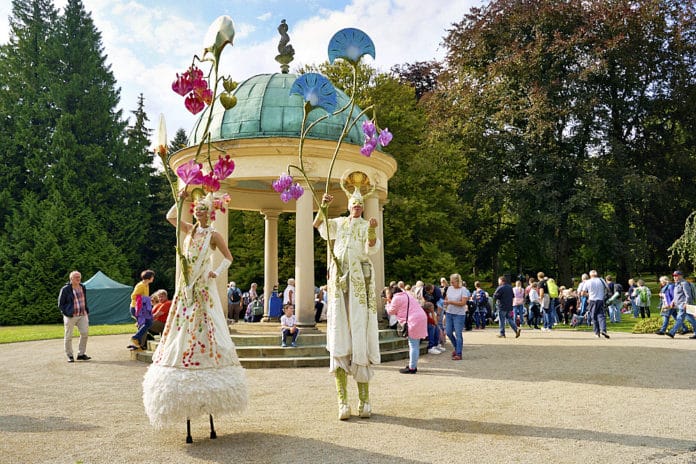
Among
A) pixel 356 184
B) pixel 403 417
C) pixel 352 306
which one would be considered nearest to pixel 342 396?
pixel 403 417

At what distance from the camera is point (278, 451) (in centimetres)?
471

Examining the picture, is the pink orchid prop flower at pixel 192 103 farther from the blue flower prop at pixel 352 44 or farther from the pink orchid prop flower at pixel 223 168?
the blue flower prop at pixel 352 44

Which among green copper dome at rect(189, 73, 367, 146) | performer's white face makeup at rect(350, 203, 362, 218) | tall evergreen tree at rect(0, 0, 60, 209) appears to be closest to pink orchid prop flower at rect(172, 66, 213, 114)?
performer's white face makeup at rect(350, 203, 362, 218)

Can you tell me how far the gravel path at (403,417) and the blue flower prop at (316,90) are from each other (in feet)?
11.8

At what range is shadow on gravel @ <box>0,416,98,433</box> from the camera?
5.62 metres

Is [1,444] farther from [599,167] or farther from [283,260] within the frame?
[599,167]

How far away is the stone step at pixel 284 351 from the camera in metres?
10.2

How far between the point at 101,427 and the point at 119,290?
22261 mm

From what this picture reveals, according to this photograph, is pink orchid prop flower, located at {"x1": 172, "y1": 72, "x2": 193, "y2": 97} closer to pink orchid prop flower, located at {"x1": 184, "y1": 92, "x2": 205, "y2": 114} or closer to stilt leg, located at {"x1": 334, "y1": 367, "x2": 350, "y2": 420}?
pink orchid prop flower, located at {"x1": 184, "y1": 92, "x2": 205, "y2": 114}

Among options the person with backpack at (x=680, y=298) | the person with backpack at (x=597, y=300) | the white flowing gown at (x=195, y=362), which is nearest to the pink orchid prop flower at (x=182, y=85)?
the white flowing gown at (x=195, y=362)

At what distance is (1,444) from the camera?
5055mm

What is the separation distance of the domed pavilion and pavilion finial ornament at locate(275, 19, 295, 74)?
0.31m

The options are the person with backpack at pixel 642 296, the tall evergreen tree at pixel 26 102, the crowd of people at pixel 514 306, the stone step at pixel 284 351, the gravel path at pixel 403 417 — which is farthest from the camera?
the tall evergreen tree at pixel 26 102

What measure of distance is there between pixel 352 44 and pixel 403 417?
4.32m
